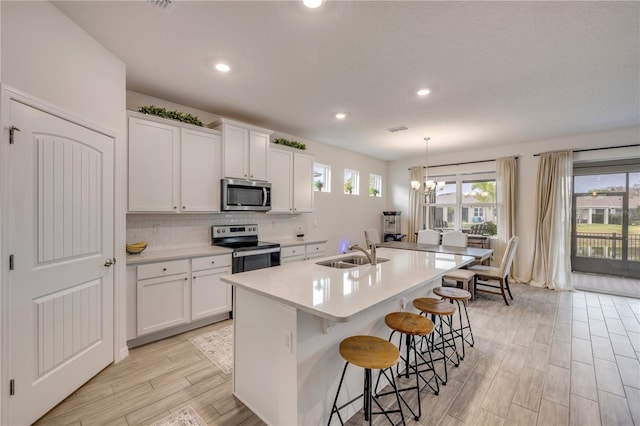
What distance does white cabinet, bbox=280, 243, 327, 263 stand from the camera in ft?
13.6

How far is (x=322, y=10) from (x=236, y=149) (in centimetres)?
223

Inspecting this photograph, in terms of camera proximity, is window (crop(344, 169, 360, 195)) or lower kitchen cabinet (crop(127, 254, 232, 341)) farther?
window (crop(344, 169, 360, 195))

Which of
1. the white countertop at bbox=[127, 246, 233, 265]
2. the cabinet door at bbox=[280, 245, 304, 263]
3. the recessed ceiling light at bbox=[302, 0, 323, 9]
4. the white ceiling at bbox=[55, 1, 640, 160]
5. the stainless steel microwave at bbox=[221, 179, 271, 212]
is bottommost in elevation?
the cabinet door at bbox=[280, 245, 304, 263]

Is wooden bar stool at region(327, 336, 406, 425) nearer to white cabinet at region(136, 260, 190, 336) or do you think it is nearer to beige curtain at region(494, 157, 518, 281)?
white cabinet at region(136, 260, 190, 336)

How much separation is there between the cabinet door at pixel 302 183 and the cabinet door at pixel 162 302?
218cm

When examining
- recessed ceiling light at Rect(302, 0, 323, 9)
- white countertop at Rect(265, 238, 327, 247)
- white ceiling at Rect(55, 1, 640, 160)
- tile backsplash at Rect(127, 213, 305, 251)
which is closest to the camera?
recessed ceiling light at Rect(302, 0, 323, 9)

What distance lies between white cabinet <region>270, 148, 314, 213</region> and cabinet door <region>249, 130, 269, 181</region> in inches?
8.1

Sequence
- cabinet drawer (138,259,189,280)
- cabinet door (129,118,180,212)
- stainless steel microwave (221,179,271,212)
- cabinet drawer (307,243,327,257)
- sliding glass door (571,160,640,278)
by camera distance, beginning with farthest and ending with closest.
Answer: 1. sliding glass door (571,160,640,278)
2. cabinet drawer (307,243,327,257)
3. stainless steel microwave (221,179,271,212)
4. cabinet door (129,118,180,212)
5. cabinet drawer (138,259,189,280)

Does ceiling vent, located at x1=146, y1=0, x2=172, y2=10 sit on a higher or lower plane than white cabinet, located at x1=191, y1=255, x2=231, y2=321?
higher

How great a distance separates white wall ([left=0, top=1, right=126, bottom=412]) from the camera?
1647mm

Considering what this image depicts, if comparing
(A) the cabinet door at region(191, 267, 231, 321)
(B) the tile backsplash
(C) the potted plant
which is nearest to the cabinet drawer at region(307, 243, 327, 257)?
(B) the tile backsplash

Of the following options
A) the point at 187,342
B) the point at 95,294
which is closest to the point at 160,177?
the point at 95,294

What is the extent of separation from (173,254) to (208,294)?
2.01 ft

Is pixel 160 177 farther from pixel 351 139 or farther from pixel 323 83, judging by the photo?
pixel 351 139
